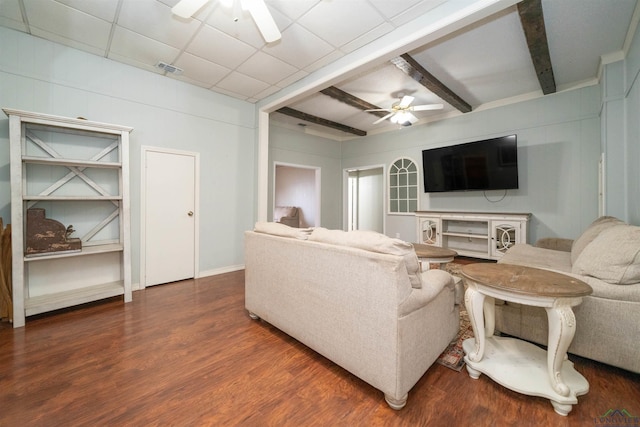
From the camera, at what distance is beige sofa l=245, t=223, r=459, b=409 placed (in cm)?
132

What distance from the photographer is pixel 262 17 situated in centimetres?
194

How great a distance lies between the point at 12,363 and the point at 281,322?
1.86m

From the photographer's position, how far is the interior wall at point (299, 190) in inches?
299

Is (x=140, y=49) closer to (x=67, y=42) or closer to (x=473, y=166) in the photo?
(x=67, y=42)

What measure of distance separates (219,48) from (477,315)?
351cm

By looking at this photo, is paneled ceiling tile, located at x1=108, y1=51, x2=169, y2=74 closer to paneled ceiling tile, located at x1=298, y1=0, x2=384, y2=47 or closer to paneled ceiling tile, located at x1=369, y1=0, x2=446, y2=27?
paneled ceiling tile, located at x1=298, y1=0, x2=384, y2=47

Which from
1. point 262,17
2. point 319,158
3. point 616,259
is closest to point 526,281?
point 616,259

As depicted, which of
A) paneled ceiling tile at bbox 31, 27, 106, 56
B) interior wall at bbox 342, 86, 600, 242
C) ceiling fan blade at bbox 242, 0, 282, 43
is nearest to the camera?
ceiling fan blade at bbox 242, 0, 282, 43

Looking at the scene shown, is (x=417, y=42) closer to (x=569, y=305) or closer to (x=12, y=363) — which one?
(x=569, y=305)

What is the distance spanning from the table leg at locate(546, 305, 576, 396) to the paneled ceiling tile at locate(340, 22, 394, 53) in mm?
2661

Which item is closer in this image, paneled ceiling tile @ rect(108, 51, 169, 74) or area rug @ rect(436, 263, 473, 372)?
area rug @ rect(436, 263, 473, 372)

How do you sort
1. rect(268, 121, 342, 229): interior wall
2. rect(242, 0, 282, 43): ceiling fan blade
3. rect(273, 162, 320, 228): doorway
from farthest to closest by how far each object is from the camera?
rect(273, 162, 320, 228): doorway → rect(268, 121, 342, 229): interior wall → rect(242, 0, 282, 43): ceiling fan blade

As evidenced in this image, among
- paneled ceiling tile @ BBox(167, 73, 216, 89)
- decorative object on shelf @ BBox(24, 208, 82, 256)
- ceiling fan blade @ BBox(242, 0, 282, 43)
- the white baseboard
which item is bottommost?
the white baseboard

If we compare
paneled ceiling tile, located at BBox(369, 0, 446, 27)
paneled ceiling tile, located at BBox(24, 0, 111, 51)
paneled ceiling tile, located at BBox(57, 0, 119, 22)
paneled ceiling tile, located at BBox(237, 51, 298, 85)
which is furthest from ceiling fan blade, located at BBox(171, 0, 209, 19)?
paneled ceiling tile, located at BBox(369, 0, 446, 27)
